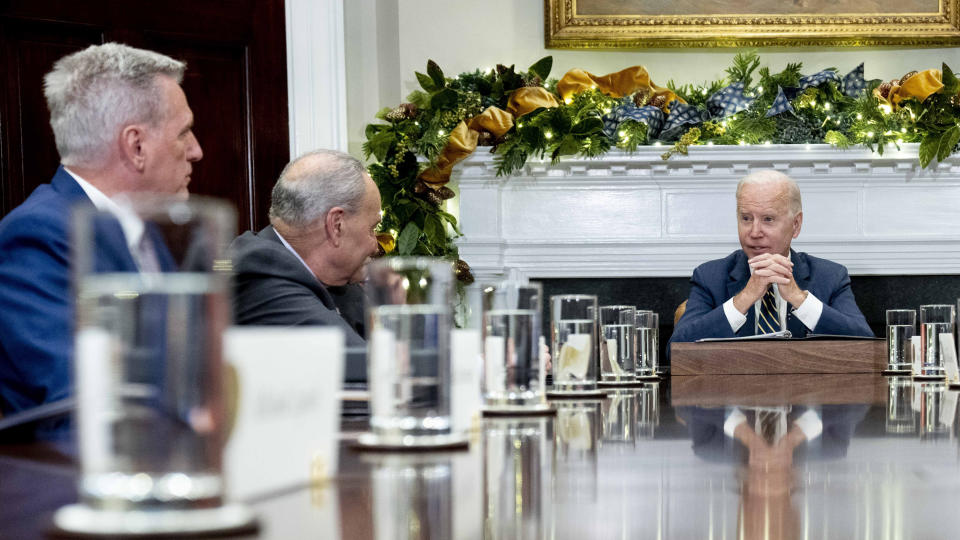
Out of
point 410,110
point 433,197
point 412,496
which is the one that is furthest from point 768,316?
point 412,496

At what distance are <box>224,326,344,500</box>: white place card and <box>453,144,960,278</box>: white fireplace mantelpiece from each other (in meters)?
3.56

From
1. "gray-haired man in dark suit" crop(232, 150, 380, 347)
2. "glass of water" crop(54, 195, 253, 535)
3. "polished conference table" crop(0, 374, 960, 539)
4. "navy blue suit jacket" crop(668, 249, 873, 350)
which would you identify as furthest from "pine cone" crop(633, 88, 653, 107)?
"glass of water" crop(54, 195, 253, 535)

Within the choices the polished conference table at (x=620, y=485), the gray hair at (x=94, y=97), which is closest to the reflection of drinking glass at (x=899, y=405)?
the polished conference table at (x=620, y=485)

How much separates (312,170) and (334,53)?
1.88 meters

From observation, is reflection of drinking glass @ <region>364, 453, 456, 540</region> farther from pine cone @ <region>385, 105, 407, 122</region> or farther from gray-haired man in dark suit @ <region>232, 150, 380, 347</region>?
pine cone @ <region>385, 105, 407, 122</region>

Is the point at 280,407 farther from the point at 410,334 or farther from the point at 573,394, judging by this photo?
the point at 573,394

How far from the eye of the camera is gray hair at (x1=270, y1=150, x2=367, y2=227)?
243 centimetres

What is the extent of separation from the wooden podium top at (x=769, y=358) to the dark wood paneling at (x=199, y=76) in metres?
2.08

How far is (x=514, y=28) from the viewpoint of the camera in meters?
4.39

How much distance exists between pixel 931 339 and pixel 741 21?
244 centimetres

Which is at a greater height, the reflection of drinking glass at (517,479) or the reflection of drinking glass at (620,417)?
the reflection of drinking glass at (517,479)

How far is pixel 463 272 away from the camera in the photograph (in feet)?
13.4

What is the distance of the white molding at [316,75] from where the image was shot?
4121mm

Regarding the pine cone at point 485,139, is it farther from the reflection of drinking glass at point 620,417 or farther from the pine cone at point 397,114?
the reflection of drinking glass at point 620,417
